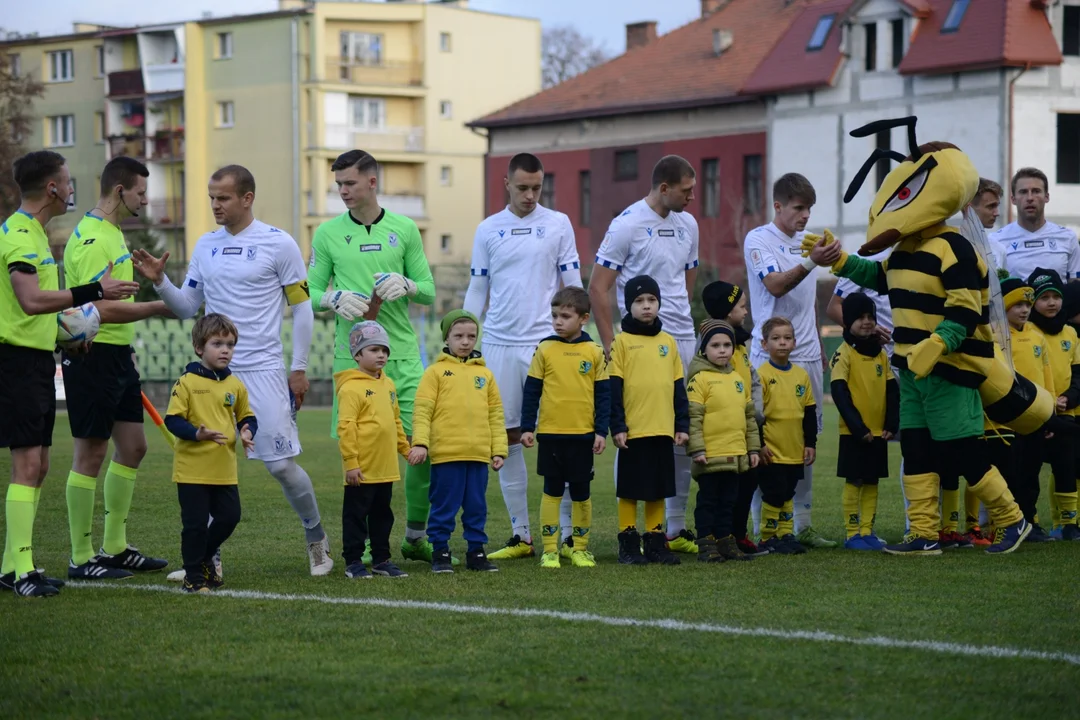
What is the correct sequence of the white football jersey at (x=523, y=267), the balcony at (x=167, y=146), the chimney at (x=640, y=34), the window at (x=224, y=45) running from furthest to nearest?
the balcony at (x=167, y=146) < the window at (x=224, y=45) < the chimney at (x=640, y=34) < the white football jersey at (x=523, y=267)

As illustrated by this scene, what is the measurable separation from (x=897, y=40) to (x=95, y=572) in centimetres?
3770

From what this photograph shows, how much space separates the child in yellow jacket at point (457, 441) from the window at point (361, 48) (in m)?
56.5

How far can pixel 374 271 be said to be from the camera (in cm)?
923

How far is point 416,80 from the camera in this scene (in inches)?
2589

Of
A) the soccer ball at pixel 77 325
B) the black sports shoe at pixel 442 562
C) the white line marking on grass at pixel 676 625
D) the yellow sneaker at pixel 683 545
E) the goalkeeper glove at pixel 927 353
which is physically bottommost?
the yellow sneaker at pixel 683 545

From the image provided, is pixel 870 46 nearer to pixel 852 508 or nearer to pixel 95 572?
pixel 852 508

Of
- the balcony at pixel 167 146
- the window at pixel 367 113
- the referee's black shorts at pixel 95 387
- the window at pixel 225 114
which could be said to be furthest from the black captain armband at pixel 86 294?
the balcony at pixel 167 146

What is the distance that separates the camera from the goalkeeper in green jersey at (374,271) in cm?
912

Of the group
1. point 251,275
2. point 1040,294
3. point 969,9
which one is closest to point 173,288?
point 251,275

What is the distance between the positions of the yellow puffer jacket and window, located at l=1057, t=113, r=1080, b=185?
35.0m

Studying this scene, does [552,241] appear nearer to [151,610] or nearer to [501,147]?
[151,610]

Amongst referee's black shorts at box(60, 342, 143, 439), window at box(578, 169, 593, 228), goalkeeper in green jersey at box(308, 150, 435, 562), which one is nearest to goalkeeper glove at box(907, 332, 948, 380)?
goalkeeper in green jersey at box(308, 150, 435, 562)

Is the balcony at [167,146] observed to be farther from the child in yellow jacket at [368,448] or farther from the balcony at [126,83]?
the child in yellow jacket at [368,448]

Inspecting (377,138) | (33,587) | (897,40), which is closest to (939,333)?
(33,587)
